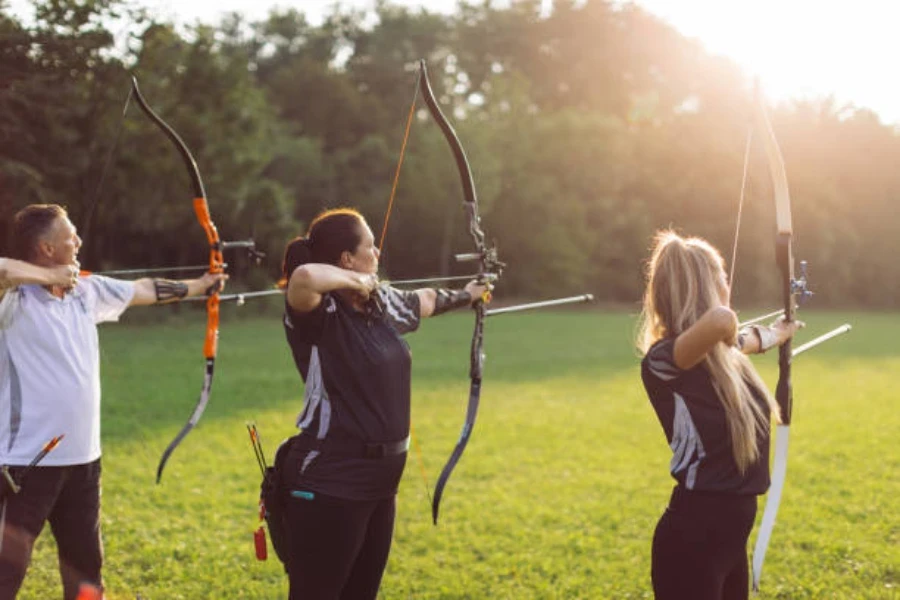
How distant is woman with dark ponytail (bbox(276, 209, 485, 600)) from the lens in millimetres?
2402

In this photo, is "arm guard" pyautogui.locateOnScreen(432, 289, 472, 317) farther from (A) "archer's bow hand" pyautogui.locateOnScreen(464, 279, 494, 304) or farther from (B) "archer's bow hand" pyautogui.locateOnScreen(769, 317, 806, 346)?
(B) "archer's bow hand" pyautogui.locateOnScreen(769, 317, 806, 346)

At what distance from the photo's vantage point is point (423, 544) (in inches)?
192

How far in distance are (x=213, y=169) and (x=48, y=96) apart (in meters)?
16.1

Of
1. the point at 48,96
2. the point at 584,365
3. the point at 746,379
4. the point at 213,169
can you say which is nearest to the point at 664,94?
the point at 213,169

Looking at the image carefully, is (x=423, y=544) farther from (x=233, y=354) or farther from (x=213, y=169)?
(x=213, y=169)

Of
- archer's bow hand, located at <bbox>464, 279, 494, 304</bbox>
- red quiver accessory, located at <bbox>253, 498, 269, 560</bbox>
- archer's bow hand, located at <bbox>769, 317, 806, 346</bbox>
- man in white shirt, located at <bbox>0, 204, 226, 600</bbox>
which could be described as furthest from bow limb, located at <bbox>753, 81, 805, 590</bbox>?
man in white shirt, located at <bbox>0, 204, 226, 600</bbox>

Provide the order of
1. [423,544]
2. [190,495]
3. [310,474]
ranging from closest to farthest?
[310,474]
[423,544]
[190,495]

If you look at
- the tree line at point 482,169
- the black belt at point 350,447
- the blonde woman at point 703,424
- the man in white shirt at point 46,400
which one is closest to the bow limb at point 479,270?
the black belt at point 350,447

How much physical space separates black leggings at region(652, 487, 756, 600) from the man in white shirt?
69.8 inches

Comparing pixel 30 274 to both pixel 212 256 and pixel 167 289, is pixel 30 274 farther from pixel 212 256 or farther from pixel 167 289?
pixel 212 256

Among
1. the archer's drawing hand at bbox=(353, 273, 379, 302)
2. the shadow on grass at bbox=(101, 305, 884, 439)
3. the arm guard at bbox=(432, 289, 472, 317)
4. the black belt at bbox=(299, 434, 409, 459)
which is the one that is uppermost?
the archer's drawing hand at bbox=(353, 273, 379, 302)

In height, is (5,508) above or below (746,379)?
below

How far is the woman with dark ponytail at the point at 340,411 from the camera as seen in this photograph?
7.88ft

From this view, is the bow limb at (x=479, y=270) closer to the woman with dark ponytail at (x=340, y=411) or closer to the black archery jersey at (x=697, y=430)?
the woman with dark ponytail at (x=340, y=411)
